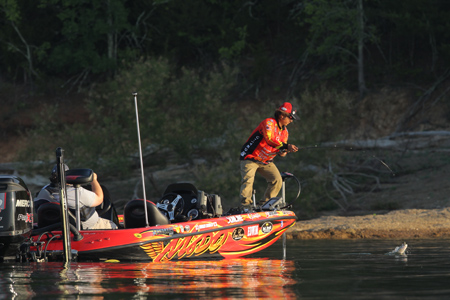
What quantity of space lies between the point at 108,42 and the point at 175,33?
2925 mm

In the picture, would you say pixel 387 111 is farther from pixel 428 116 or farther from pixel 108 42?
pixel 108 42

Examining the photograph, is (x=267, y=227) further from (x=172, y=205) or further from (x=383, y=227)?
(x=383, y=227)

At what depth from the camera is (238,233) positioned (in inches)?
462

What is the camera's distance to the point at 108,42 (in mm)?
36062

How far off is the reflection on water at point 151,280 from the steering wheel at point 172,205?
1492 millimetres

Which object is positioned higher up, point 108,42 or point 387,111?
point 108,42

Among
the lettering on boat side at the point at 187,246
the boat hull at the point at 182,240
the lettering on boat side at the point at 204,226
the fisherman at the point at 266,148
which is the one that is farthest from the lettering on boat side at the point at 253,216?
the lettering on boat side at the point at 204,226

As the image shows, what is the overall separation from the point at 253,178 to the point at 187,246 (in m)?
2.15

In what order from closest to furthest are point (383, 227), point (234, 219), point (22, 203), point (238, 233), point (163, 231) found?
point (22, 203), point (163, 231), point (234, 219), point (238, 233), point (383, 227)

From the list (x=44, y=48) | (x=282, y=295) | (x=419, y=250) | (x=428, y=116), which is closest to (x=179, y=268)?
(x=282, y=295)

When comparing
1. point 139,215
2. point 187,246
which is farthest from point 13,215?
point 187,246

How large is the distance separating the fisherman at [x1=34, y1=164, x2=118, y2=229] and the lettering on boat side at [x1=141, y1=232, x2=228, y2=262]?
0.71 meters

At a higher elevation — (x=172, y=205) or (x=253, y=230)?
(x=172, y=205)

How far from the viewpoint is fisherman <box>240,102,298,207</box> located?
12461 millimetres
